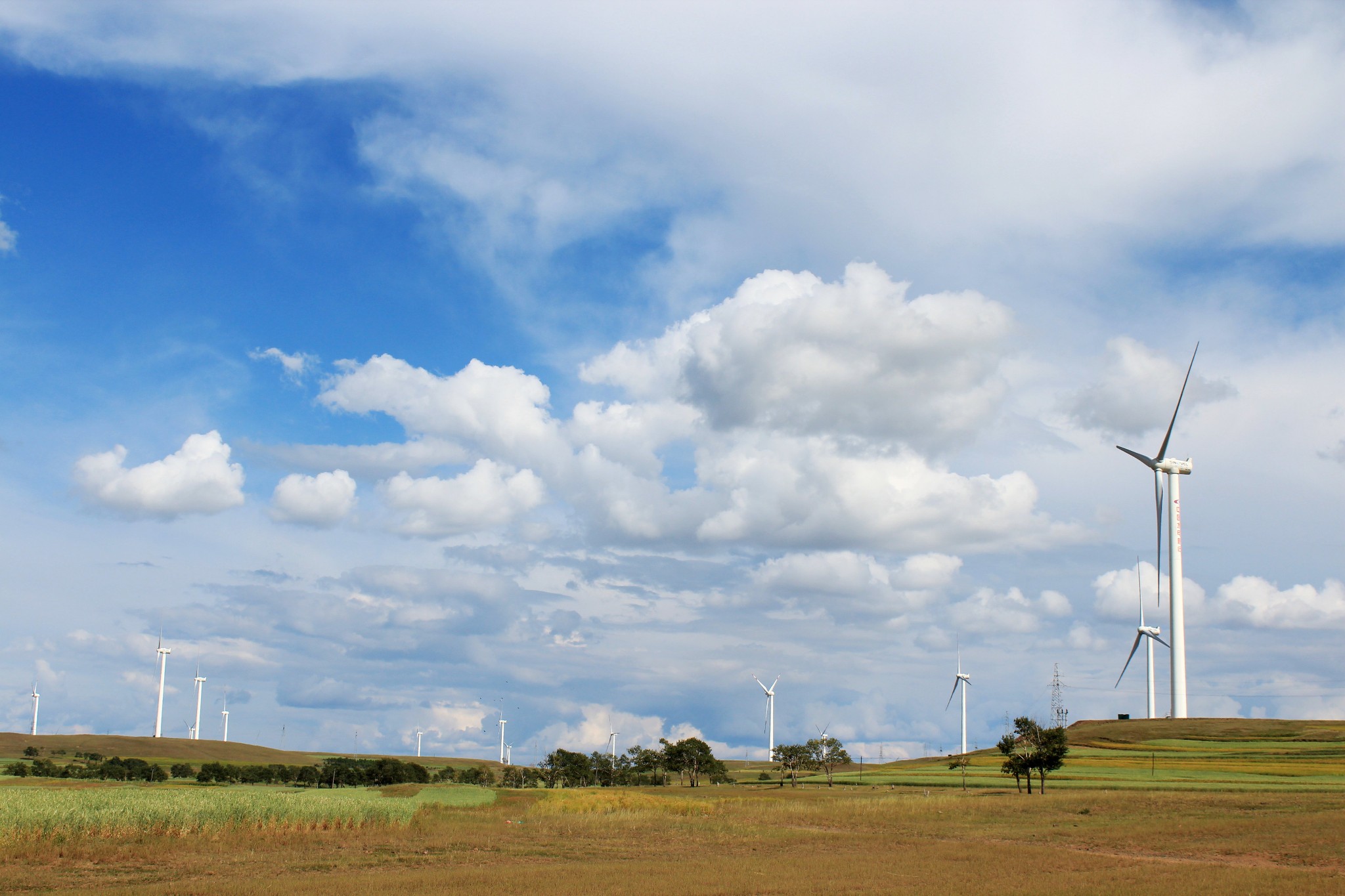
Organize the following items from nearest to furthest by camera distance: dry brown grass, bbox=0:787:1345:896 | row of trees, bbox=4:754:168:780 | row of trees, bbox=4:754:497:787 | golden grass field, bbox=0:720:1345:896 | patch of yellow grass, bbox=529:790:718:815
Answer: dry brown grass, bbox=0:787:1345:896 < golden grass field, bbox=0:720:1345:896 < patch of yellow grass, bbox=529:790:718:815 < row of trees, bbox=4:754:168:780 < row of trees, bbox=4:754:497:787

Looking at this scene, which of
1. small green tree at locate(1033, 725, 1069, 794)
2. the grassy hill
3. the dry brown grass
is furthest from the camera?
the grassy hill

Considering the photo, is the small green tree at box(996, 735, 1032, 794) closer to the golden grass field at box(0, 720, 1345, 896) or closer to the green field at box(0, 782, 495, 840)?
the golden grass field at box(0, 720, 1345, 896)

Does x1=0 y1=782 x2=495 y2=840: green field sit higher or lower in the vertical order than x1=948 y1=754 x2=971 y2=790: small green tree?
higher

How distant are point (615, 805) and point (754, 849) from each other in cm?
3227

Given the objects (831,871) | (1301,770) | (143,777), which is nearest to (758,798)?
(831,871)

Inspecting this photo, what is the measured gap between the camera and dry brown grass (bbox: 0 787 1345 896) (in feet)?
Answer: 130

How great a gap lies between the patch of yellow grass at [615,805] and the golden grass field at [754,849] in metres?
0.40

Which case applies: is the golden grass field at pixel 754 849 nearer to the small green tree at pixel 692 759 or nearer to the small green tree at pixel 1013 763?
the small green tree at pixel 1013 763

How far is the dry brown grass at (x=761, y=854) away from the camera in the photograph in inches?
1559

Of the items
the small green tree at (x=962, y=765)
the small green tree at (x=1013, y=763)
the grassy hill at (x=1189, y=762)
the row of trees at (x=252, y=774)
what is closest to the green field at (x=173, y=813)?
the small green tree at (x=1013, y=763)

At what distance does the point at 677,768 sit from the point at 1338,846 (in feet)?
492

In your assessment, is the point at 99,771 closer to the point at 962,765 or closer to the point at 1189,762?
the point at 962,765

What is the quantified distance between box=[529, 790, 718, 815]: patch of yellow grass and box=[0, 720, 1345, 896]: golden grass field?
0.40 meters

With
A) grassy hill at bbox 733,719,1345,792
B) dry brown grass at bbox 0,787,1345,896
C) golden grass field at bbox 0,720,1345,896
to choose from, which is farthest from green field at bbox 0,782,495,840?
grassy hill at bbox 733,719,1345,792
